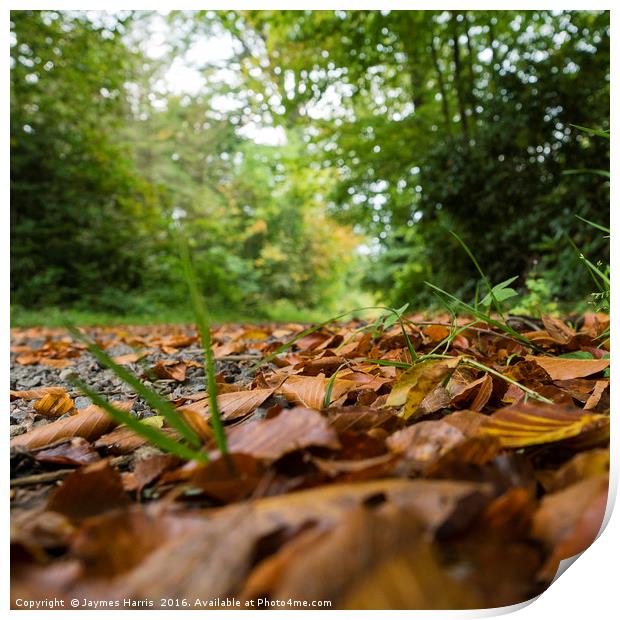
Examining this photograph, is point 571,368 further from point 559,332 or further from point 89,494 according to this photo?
point 89,494

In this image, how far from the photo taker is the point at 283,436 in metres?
0.32

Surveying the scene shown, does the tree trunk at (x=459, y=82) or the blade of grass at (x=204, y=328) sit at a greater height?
the tree trunk at (x=459, y=82)

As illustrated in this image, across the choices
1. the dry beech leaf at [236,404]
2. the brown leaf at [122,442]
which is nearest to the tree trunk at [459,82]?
the dry beech leaf at [236,404]

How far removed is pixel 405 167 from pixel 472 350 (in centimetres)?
377

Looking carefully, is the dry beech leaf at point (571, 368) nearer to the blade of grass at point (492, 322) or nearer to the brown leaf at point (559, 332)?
the blade of grass at point (492, 322)

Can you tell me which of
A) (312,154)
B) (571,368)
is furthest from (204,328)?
(312,154)

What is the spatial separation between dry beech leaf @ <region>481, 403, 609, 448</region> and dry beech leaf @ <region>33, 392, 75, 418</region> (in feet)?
1.77

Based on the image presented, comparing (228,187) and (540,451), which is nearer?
(540,451)

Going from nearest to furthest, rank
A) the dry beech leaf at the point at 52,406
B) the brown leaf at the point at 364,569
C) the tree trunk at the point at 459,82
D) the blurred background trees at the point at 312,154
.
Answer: the brown leaf at the point at 364,569, the dry beech leaf at the point at 52,406, the blurred background trees at the point at 312,154, the tree trunk at the point at 459,82

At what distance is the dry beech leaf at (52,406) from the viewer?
63 centimetres

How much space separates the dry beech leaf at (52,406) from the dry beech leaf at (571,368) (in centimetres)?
60
